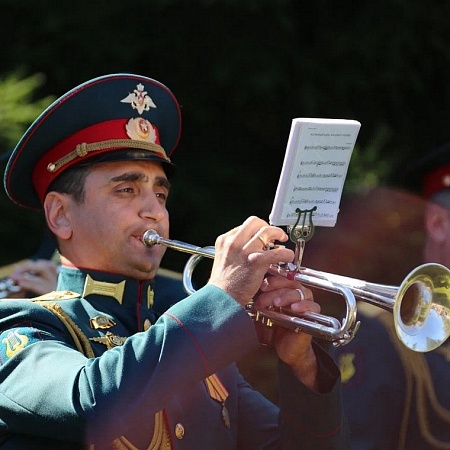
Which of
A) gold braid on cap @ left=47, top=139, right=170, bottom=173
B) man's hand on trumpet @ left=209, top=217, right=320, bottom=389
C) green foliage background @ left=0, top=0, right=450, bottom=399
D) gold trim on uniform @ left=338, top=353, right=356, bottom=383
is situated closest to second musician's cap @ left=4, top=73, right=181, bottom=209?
gold braid on cap @ left=47, top=139, right=170, bottom=173

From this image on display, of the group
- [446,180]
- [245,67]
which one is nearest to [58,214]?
[446,180]

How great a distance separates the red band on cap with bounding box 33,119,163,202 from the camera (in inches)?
142

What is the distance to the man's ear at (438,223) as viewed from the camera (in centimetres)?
527

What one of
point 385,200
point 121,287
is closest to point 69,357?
point 121,287

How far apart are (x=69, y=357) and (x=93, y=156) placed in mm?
712

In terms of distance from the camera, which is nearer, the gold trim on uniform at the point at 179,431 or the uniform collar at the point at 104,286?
the gold trim on uniform at the point at 179,431

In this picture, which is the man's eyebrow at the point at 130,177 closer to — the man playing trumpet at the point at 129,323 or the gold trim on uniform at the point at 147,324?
the man playing trumpet at the point at 129,323

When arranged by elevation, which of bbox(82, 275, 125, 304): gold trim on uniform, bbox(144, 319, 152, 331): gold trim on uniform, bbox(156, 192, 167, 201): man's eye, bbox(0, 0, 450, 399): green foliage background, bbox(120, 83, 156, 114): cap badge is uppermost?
bbox(0, 0, 450, 399): green foliage background

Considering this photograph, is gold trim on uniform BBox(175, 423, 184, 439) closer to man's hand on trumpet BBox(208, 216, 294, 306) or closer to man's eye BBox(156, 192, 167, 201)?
man's hand on trumpet BBox(208, 216, 294, 306)

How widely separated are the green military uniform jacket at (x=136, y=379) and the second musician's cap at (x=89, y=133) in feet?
1.11

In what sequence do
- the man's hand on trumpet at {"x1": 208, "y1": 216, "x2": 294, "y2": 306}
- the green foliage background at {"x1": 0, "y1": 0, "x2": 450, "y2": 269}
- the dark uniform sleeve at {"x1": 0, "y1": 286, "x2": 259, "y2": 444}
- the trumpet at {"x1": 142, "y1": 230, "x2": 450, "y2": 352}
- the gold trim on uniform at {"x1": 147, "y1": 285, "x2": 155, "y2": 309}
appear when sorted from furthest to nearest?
the green foliage background at {"x1": 0, "y1": 0, "x2": 450, "y2": 269}
the gold trim on uniform at {"x1": 147, "y1": 285, "x2": 155, "y2": 309}
the trumpet at {"x1": 142, "y1": 230, "x2": 450, "y2": 352}
the man's hand on trumpet at {"x1": 208, "y1": 216, "x2": 294, "y2": 306}
the dark uniform sleeve at {"x1": 0, "y1": 286, "x2": 259, "y2": 444}

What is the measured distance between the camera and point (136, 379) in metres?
2.99

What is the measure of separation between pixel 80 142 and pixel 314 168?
0.79m

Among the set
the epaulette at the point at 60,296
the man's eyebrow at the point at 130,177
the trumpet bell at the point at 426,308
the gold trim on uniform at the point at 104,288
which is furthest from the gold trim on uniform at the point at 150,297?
the trumpet bell at the point at 426,308
